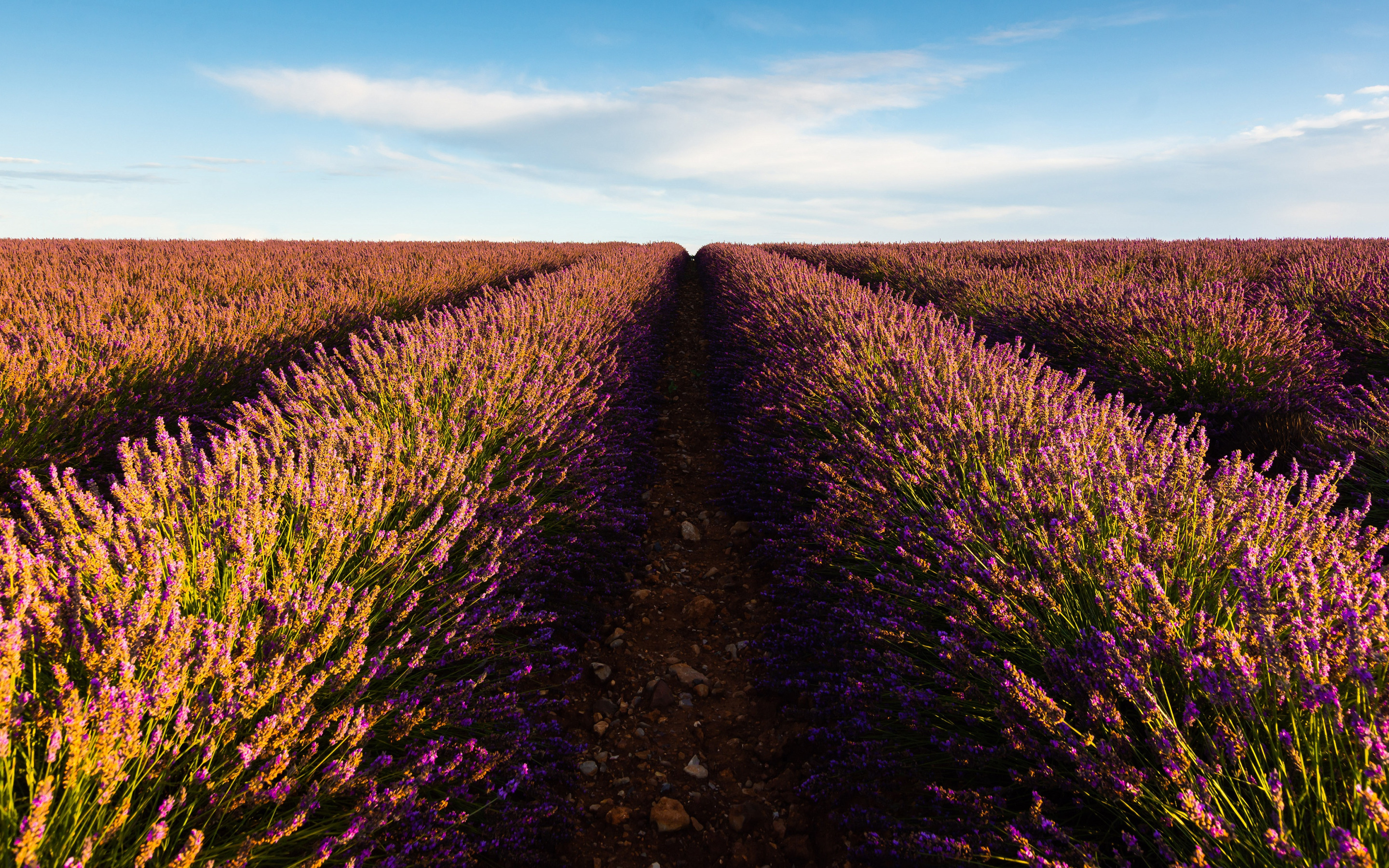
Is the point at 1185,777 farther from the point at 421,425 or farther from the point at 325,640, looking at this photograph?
the point at 421,425

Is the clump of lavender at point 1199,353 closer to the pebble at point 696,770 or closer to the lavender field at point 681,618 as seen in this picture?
the lavender field at point 681,618

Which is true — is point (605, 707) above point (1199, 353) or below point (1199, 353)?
below

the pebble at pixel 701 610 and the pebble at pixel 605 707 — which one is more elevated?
the pebble at pixel 701 610

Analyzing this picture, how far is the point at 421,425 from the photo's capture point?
3061 mm

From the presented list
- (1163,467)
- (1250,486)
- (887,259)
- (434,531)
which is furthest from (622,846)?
(887,259)

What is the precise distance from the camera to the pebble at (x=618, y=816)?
83.1 inches

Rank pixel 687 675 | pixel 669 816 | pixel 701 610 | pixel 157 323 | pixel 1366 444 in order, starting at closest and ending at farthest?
pixel 669 816, pixel 687 675, pixel 701 610, pixel 1366 444, pixel 157 323

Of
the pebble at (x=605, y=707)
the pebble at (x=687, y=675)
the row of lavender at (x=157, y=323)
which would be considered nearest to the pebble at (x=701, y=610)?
the pebble at (x=687, y=675)

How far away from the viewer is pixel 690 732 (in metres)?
2.53

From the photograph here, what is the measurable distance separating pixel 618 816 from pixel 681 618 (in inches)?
47.0

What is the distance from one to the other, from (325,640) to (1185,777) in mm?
1864

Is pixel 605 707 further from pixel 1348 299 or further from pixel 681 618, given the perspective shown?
pixel 1348 299

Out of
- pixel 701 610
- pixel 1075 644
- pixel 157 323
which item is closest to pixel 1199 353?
pixel 701 610

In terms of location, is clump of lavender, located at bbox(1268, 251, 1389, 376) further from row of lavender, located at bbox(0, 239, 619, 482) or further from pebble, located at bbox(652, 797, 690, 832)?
row of lavender, located at bbox(0, 239, 619, 482)
